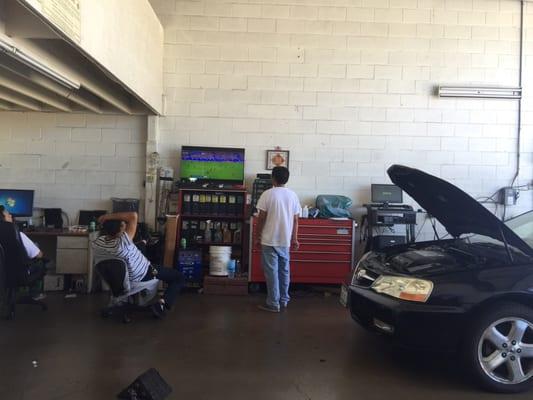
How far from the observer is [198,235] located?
650 cm

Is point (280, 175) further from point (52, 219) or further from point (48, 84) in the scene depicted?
point (52, 219)

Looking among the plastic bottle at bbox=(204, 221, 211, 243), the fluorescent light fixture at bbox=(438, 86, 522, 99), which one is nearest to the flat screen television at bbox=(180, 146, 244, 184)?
the plastic bottle at bbox=(204, 221, 211, 243)

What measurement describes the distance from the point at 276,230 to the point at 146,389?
248 cm

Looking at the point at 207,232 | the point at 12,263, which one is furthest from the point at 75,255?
the point at 207,232

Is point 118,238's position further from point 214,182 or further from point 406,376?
point 406,376

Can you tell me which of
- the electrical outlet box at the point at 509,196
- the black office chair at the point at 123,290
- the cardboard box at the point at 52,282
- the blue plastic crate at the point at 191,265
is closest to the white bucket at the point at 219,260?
the blue plastic crate at the point at 191,265

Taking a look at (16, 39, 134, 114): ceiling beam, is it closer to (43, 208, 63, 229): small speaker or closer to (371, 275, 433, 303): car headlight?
(43, 208, 63, 229): small speaker

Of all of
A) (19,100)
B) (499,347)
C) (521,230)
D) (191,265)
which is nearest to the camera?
(499,347)

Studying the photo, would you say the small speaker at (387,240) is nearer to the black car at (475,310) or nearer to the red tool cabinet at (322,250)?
the red tool cabinet at (322,250)

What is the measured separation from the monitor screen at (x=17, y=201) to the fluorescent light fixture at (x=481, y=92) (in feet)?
19.7

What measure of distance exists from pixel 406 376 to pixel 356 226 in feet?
11.0

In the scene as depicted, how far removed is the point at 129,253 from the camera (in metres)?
4.62

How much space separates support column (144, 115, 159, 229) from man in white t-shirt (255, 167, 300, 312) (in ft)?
7.07

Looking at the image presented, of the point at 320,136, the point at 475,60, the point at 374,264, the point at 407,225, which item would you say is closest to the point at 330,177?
the point at 320,136
